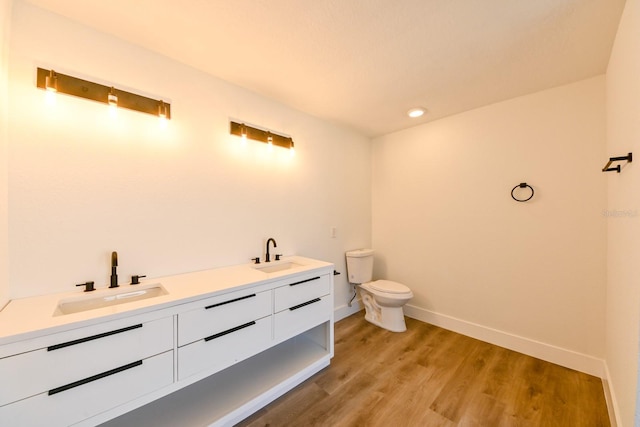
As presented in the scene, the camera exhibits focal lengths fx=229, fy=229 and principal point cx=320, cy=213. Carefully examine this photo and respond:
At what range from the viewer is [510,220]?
7.22 feet

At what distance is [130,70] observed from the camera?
1.48 meters

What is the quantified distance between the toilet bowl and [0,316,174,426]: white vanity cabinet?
6.59ft

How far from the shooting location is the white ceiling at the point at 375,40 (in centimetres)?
123

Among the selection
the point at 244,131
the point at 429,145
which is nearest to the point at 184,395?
the point at 244,131

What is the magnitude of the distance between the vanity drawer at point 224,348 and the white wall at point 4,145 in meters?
0.86

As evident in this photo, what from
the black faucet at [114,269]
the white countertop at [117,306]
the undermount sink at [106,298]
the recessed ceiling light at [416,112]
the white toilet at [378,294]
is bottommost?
the white toilet at [378,294]

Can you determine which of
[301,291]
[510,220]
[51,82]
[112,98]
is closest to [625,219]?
[510,220]

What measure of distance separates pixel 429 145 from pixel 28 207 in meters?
3.30

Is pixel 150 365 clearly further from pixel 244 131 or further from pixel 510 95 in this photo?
pixel 510 95

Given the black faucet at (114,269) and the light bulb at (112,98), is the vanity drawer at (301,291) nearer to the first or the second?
the black faucet at (114,269)

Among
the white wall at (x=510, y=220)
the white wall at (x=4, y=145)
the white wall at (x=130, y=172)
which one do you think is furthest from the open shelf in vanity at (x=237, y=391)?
the white wall at (x=510, y=220)

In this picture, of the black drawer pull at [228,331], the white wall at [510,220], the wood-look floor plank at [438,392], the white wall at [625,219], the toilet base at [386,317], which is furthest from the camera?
the toilet base at [386,317]

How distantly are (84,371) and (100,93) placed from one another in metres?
1.46

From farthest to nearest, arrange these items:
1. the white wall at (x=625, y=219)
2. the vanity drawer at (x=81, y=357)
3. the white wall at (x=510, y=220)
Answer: the white wall at (x=510, y=220)
the white wall at (x=625, y=219)
the vanity drawer at (x=81, y=357)
